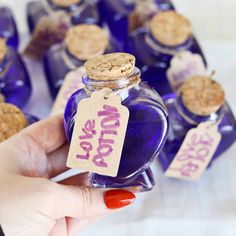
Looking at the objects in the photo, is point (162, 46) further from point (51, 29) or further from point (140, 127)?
point (140, 127)

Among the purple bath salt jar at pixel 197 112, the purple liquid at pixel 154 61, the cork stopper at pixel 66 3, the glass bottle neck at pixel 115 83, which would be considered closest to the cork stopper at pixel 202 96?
the purple bath salt jar at pixel 197 112

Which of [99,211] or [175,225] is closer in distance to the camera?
[99,211]

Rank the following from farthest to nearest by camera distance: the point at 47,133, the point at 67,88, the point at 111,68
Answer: the point at 67,88 → the point at 47,133 → the point at 111,68

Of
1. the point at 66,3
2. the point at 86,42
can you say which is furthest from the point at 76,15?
the point at 86,42

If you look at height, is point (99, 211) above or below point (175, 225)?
above

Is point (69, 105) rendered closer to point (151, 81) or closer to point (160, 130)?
point (160, 130)

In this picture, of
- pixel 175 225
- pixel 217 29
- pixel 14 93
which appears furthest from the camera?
pixel 217 29

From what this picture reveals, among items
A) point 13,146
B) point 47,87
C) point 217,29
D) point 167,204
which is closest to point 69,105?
point 13,146
